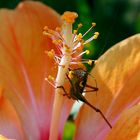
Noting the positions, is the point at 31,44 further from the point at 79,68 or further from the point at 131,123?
the point at 131,123

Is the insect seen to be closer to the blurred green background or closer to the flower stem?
the flower stem

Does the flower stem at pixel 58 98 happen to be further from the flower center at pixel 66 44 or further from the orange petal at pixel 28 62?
the orange petal at pixel 28 62

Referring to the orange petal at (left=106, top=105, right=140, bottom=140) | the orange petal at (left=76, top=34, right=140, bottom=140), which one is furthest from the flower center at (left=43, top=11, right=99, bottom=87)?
the orange petal at (left=106, top=105, right=140, bottom=140)

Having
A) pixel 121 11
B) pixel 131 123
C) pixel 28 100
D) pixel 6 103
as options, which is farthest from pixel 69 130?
pixel 121 11

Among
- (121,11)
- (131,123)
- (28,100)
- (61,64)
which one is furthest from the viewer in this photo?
(121,11)

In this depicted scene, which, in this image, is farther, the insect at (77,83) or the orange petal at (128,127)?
the insect at (77,83)

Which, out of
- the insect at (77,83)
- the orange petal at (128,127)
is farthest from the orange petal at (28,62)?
the orange petal at (128,127)

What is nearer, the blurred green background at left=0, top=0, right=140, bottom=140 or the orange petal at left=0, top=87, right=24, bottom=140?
the orange petal at left=0, top=87, right=24, bottom=140
